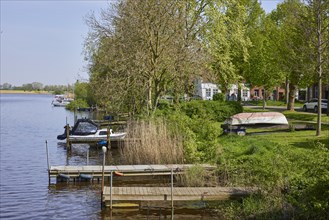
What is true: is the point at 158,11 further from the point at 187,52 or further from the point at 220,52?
the point at 220,52

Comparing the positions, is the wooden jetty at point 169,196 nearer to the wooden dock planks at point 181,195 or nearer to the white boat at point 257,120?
the wooden dock planks at point 181,195

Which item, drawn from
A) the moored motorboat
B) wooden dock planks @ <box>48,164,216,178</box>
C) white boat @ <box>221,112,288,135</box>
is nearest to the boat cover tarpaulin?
white boat @ <box>221,112,288,135</box>

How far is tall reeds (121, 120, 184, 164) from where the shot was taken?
26.6m

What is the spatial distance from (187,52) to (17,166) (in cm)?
1447

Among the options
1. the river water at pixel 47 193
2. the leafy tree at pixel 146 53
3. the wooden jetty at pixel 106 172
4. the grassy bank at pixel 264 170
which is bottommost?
the river water at pixel 47 193

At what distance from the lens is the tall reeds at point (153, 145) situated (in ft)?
87.2

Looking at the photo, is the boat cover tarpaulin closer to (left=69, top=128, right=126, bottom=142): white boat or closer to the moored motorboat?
the moored motorboat

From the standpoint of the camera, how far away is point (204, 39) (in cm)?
4156

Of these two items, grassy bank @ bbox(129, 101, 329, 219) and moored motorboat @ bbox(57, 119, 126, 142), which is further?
moored motorboat @ bbox(57, 119, 126, 142)

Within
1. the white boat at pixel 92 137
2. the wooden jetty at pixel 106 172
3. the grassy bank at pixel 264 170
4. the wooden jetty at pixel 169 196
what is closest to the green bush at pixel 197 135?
the grassy bank at pixel 264 170

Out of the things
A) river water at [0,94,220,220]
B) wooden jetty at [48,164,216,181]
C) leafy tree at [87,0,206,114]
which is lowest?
river water at [0,94,220,220]

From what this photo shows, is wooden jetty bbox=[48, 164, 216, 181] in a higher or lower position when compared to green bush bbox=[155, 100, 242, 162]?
lower

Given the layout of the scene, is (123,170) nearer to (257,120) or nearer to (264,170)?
(264,170)

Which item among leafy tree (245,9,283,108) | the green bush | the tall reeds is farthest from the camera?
leafy tree (245,9,283,108)
